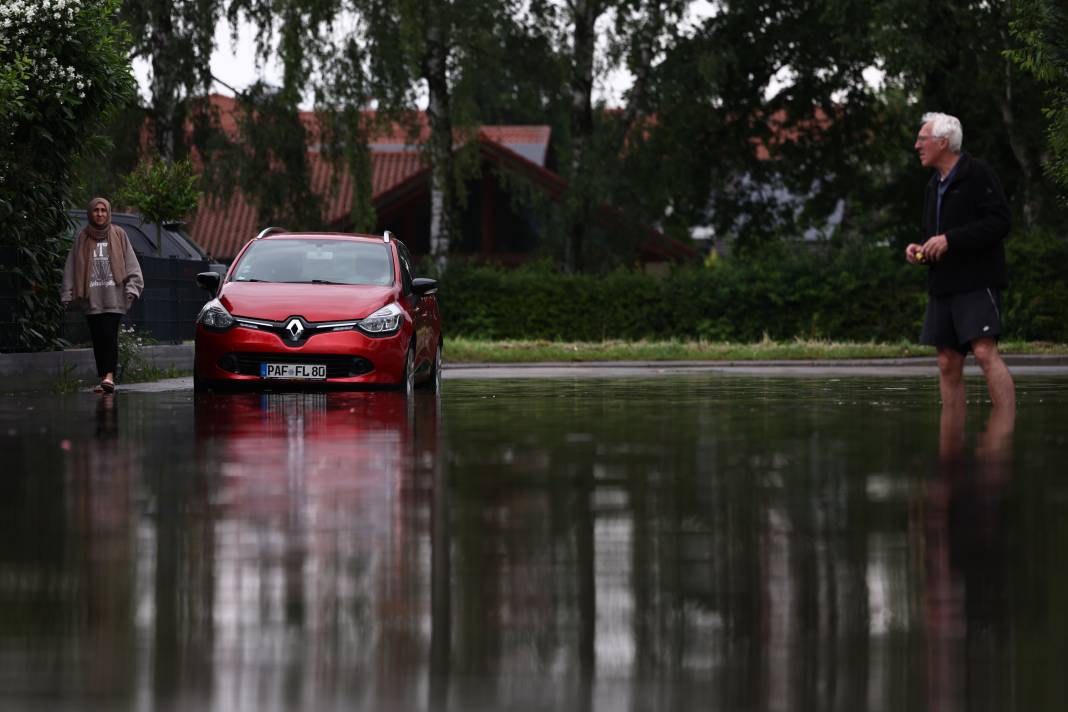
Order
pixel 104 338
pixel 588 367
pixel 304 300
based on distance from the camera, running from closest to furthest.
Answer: pixel 304 300
pixel 104 338
pixel 588 367

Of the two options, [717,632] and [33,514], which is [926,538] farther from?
[33,514]

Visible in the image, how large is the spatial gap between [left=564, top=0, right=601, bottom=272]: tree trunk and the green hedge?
4464 mm

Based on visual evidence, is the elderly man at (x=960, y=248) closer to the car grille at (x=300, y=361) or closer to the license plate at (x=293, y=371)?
the car grille at (x=300, y=361)

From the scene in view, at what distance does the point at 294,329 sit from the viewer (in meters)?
17.0

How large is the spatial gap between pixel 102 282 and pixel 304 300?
2.41 meters

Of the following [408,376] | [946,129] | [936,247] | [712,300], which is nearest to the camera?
[936,247]

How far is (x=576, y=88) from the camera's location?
4375 centimetres

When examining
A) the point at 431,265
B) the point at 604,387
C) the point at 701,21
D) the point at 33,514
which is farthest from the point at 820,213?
the point at 33,514

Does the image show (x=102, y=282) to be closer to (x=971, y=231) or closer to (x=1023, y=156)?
(x=971, y=231)

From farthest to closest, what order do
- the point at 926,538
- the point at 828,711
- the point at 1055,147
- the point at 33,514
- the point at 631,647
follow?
the point at 1055,147 < the point at 33,514 < the point at 926,538 < the point at 631,647 < the point at 828,711

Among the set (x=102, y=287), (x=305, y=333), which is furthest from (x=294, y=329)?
(x=102, y=287)

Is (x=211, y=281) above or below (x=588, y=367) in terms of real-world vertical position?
above

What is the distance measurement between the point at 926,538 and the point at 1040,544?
0.47 m

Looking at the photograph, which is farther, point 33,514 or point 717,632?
point 33,514
